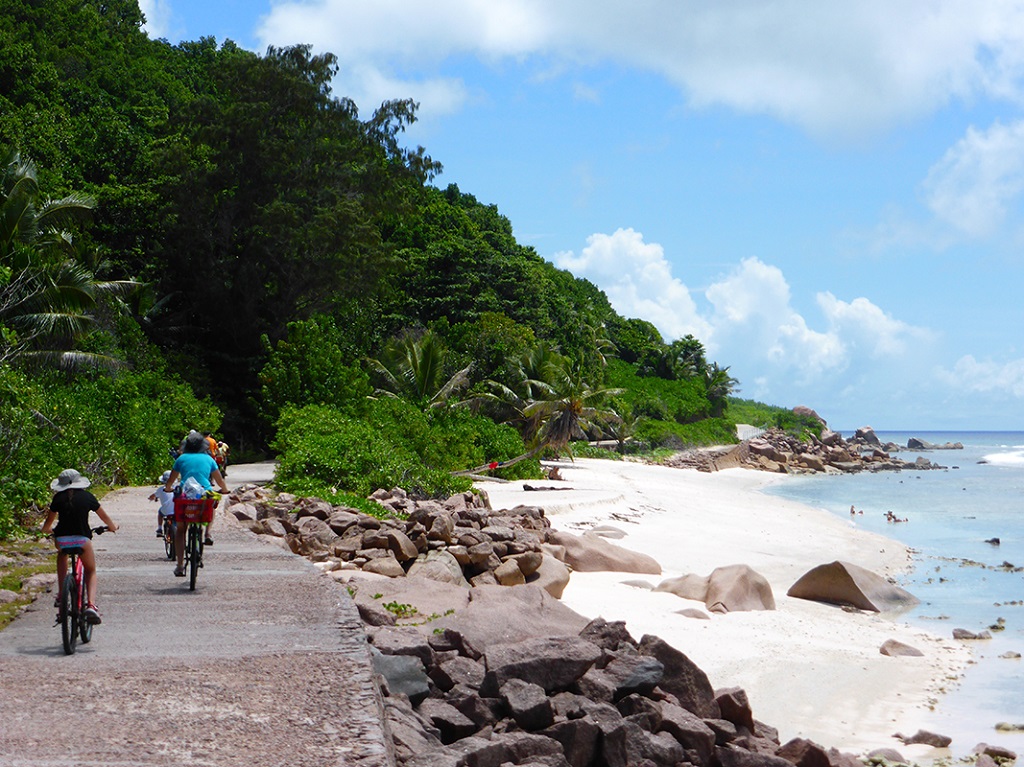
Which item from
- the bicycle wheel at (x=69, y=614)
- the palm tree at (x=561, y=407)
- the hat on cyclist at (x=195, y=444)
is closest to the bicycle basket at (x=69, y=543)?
the bicycle wheel at (x=69, y=614)

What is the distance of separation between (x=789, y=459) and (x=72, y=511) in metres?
67.7

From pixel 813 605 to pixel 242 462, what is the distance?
2342 cm

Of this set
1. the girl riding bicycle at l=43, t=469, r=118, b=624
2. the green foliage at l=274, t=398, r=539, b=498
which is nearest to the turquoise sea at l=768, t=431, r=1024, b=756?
the girl riding bicycle at l=43, t=469, r=118, b=624

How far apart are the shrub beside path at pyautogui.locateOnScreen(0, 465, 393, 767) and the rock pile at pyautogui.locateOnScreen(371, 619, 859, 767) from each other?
59 centimetres

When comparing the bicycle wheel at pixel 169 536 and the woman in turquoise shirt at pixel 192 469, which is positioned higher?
the woman in turquoise shirt at pixel 192 469

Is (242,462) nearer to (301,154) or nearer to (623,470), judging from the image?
(301,154)

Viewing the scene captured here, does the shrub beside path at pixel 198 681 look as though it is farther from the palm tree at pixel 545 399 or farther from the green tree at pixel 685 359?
the green tree at pixel 685 359

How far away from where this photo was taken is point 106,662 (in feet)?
22.0

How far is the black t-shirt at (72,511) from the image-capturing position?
7.20 metres

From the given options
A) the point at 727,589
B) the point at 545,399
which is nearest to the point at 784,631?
the point at 727,589

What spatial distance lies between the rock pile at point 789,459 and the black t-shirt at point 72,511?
51675mm

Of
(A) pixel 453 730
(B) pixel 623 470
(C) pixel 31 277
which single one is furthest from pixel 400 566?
(B) pixel 623 470

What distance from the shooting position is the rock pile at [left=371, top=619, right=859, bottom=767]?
699 cm

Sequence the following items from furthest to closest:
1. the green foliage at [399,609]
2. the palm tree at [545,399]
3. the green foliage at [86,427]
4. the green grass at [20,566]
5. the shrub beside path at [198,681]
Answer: the palm tree at [545,399], the green foliage at [86,427], the green foliage at [399,609], the green grass at [20,566], the shrub beside path at [198,681]
